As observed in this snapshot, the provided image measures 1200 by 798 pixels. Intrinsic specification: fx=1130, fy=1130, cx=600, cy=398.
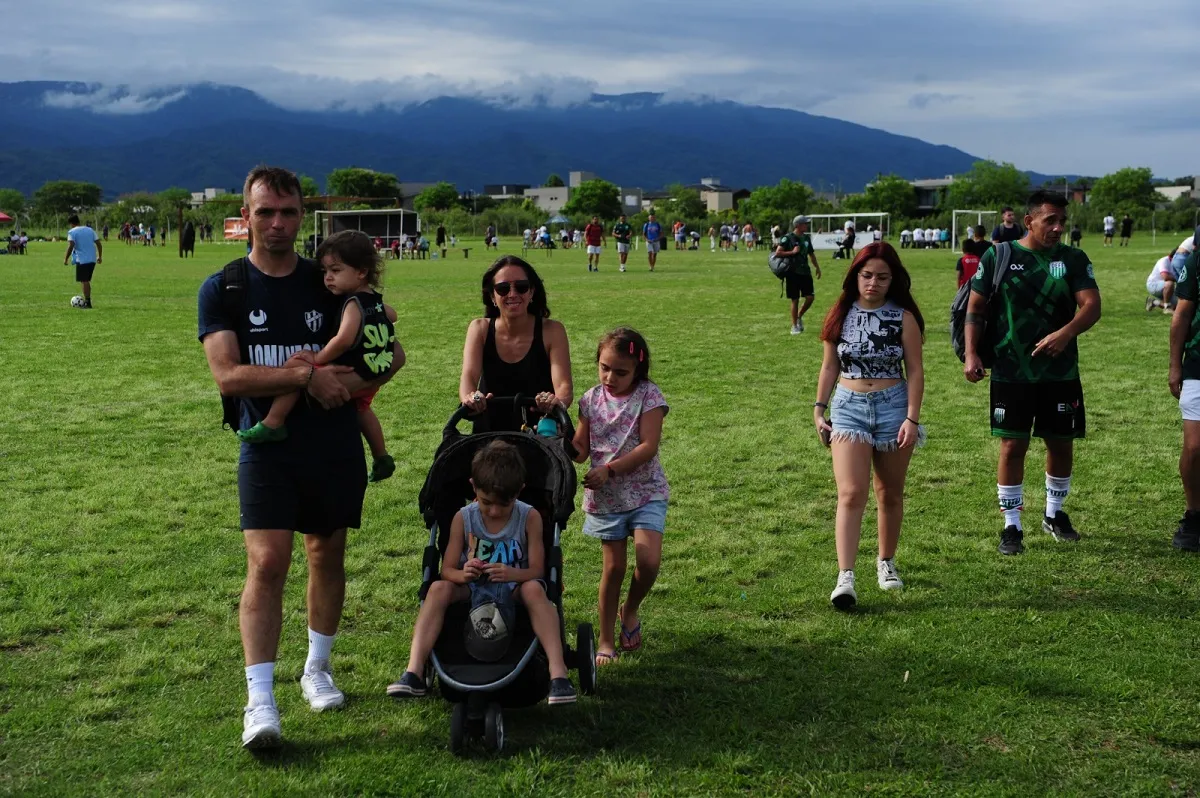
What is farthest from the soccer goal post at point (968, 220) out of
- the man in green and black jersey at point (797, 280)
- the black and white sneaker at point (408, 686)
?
the black and white sneaker at point (408, 686)

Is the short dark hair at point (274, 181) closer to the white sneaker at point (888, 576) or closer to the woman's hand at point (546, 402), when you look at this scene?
the woman's hand at point (546, 402)

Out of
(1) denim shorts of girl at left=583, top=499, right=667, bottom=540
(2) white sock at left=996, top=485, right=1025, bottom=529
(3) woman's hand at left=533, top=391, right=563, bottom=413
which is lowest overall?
(2) white sock at left=996, top=485, right=1025, bottom=529

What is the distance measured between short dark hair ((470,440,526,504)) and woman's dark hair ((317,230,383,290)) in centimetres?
81

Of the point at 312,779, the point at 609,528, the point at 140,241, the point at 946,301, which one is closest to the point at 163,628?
the point at 312,779

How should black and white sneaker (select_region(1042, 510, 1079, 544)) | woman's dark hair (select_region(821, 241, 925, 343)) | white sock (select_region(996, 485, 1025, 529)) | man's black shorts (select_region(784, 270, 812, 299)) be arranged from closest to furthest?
woman's dark hair (select_region(821, 241, 925, 343))
white sock (select_region(996, 485, 1025, 529))
black and white sneaker (select_region(1042, 510, 1079, 544))
man's black shorts (select_region(784, 270, 812, 299))

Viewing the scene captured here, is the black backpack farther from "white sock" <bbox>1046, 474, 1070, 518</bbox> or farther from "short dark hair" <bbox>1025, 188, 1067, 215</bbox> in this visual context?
"white sock" <bbox>1046, 474, 1070, 518</bbox>

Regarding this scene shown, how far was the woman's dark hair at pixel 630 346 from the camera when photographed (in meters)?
4.81

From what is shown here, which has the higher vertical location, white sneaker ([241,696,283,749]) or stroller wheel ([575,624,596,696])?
stroller wheel ([575,624,596,696])

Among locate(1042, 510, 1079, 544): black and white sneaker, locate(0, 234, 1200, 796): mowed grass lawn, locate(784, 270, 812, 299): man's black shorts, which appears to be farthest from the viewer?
locate(784, 270, 812, 299): man's black shorts

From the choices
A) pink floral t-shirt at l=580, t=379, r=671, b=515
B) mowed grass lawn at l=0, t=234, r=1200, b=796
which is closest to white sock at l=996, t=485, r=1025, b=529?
mowed grass lawn at l=0, t=234, r=1200, b=796

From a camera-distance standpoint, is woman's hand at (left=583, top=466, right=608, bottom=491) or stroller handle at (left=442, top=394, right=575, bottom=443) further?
woman's hand at (left=583, top=466, right=608, bottom=491)

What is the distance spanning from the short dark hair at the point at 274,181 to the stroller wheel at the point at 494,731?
200cm

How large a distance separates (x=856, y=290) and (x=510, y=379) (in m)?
2.02

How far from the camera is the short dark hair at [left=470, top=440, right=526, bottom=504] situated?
421 centimetres
